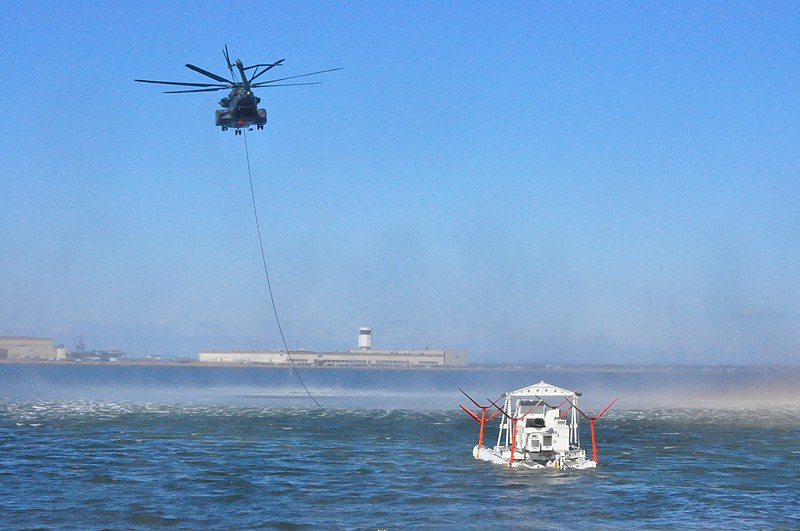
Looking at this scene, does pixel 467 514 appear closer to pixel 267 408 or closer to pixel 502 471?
pixel 502 471

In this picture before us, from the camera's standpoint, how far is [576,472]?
201ft

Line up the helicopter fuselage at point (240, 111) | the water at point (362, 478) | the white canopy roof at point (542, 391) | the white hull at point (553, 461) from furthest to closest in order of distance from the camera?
the white canopy roof at point (542, 391) < the white hull at point (553, 461) < the helicopter fuselage at point (240, 111) < the water at point (362, 478)

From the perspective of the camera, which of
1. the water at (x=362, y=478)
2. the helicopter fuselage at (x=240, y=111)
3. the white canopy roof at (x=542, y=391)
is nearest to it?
the water at (x=362, y=478)

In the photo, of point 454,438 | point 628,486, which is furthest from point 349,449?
point 628,486

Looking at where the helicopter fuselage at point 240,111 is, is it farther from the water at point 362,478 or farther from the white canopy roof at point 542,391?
the white canopy roof at point 542,391

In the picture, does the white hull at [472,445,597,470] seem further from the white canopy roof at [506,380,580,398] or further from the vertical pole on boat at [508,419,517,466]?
the white canopy roof at [506,380,580,398]

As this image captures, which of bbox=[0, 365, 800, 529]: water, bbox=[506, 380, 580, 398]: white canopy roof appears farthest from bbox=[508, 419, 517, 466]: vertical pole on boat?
bbox=[506, 380, 580, 398]: white canopy roof

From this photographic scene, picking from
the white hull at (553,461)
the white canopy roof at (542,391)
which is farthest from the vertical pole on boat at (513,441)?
the white canopy roof at (542,391)

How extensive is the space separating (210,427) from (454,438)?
87.8 feet

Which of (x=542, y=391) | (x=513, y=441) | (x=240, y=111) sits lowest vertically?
(x=513, y=441)

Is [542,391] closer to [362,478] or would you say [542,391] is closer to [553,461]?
[553,461]

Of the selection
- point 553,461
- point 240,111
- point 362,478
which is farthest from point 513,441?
point 240,111

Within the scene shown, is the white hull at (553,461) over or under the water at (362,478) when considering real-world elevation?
over

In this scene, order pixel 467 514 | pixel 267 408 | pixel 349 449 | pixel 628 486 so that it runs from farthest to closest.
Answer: pixel 267 408, pixel 349 449, pixel 628 486, pixel 467 514
